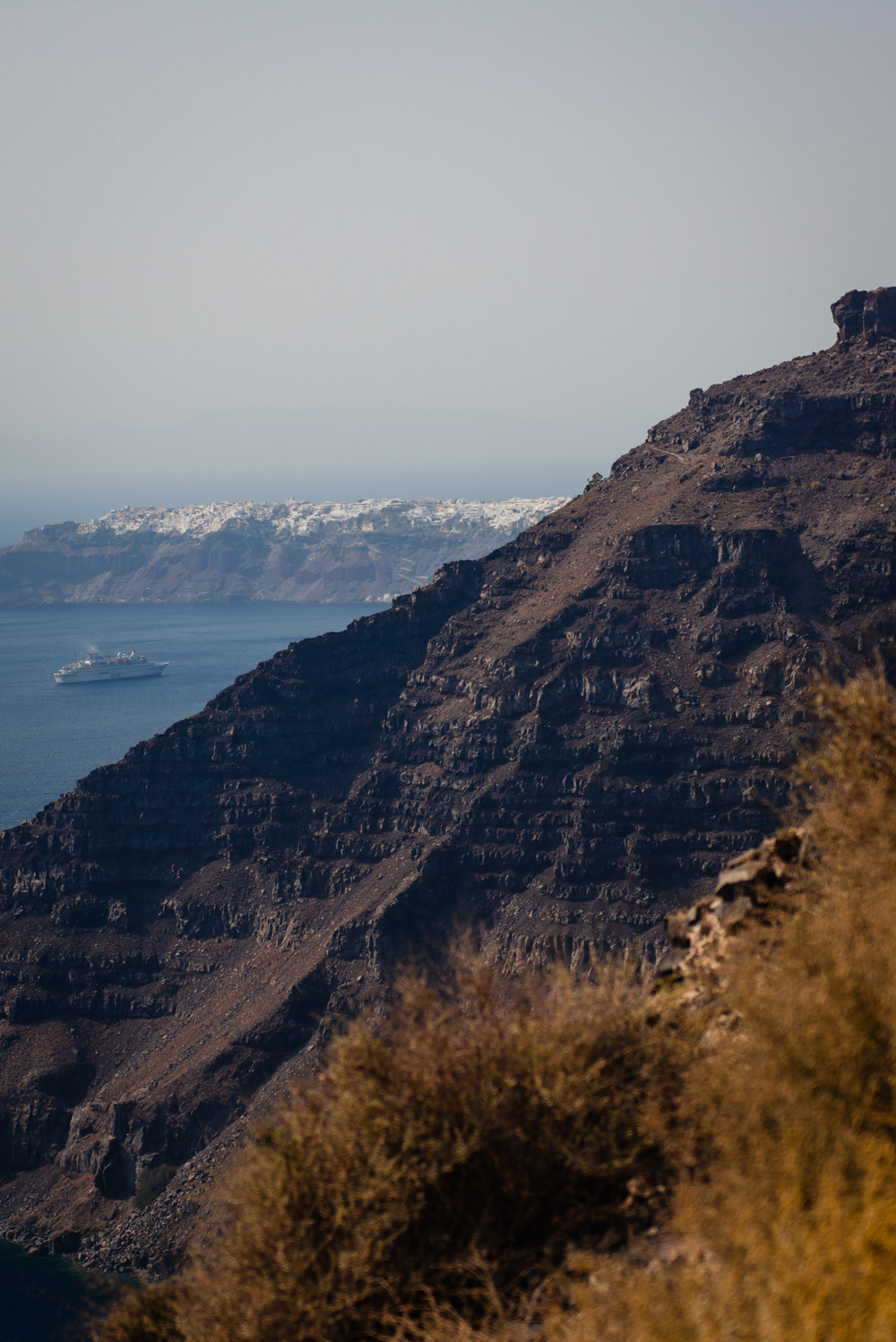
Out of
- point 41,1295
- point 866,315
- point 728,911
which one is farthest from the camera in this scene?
point 866,315

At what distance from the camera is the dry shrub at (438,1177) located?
15938 mm

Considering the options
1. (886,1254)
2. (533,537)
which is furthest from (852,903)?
(533,537)

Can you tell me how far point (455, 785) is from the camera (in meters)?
121

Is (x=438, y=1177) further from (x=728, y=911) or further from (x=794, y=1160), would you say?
(x=728, y=911)

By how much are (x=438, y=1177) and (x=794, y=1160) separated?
6382 millimetres

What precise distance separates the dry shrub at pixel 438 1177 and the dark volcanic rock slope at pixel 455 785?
82926mm

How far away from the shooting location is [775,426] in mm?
132625

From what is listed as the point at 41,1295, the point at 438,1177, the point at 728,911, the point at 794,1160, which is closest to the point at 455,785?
the point at 41,1295

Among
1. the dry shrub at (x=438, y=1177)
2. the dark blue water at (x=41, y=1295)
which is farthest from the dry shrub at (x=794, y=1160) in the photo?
the dark blue water at (x=41, y=1295)

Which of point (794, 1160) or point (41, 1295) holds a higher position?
point (794, 1160)

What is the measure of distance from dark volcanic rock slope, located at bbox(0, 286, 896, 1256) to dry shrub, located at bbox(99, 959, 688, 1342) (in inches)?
3265

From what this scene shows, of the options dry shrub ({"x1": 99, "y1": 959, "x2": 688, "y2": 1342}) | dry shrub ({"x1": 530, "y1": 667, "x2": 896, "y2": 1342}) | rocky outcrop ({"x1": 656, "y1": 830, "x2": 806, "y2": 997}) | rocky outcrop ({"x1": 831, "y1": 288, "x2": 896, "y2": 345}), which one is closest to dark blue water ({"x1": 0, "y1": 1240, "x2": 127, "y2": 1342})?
rocky outcrop ({"x1": 656, "y1": 830, "x2": 806, "y2": 997})

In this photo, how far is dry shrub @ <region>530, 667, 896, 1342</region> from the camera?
10.3 metres

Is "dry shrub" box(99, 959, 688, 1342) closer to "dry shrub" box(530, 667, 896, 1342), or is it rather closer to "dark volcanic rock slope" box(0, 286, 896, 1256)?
"dry shrub" box(530, 667, 896, 1342)
